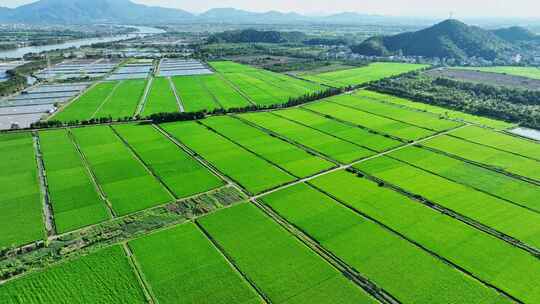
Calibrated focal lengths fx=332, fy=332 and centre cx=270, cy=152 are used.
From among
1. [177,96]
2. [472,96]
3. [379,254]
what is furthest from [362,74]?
[379,254]

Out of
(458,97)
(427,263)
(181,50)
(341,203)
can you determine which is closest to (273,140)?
(341,203)

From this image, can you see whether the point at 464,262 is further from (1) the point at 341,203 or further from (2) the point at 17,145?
(2) the point at 17,145

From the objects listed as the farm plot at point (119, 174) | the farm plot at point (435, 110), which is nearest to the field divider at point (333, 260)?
the farm plot at point (119, 174)

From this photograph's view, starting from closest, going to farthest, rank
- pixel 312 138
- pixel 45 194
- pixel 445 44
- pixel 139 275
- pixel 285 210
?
pixel 139 275
pixel 285 210
pixel 45 194
pixel 312 138
pixel 445 44

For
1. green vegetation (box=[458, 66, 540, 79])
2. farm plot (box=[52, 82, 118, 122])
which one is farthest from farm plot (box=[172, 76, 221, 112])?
green vegetation (box=[458, 66, 540, 79])

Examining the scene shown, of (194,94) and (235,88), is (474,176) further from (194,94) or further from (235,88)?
(194,94)
